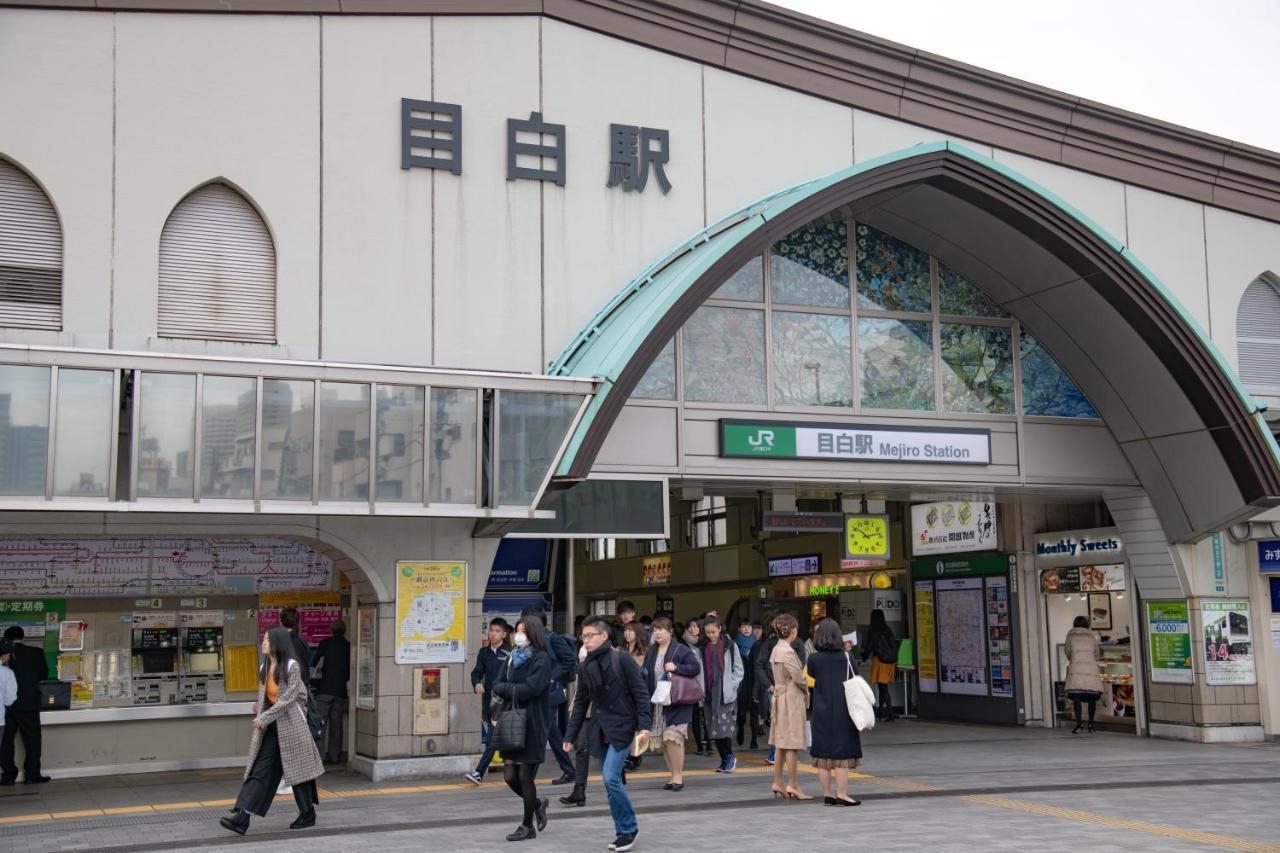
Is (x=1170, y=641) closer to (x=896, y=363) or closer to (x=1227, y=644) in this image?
(x=1227, y=644)

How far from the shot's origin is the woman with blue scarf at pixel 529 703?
33.2ft

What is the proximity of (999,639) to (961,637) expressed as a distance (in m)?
0.85

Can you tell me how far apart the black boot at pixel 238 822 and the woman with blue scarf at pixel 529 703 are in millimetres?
A: 1990

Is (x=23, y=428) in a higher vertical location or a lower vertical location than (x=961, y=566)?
higher

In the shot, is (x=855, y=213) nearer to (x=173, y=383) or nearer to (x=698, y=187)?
(x=698, y=187)

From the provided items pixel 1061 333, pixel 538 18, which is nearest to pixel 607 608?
pixel 1061 333

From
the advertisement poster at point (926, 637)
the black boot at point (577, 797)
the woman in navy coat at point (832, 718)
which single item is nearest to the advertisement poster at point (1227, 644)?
the advertisement poster at point (926, 637)

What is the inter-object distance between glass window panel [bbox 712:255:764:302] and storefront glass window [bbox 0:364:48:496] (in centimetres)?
771

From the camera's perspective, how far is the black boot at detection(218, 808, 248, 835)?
10312mm

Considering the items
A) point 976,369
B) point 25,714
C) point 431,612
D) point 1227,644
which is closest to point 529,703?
point 431,612

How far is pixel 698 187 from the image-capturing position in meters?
15.6

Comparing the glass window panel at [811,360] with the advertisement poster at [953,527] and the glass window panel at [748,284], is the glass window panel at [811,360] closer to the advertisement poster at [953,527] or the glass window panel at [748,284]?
the glass window panel at [748,284]

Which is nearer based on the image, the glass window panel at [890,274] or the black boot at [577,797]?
the black boot at [577,797]

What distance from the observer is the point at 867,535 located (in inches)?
730
